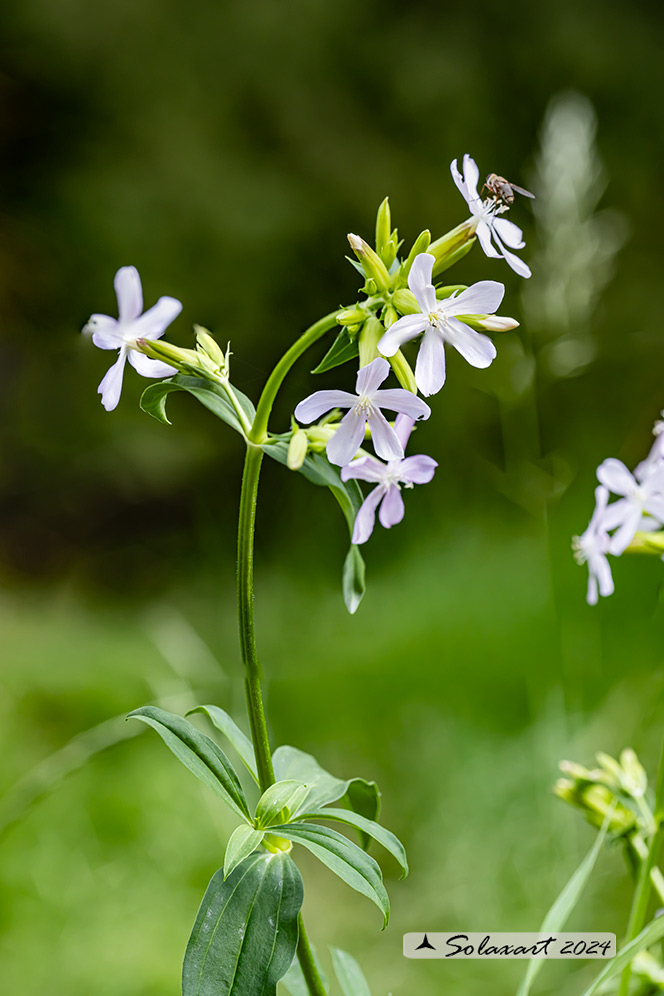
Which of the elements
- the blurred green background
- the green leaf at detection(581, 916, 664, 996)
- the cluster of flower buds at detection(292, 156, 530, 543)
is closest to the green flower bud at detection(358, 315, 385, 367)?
the cluster of flower buds at detection(292, 156, 530, 543)

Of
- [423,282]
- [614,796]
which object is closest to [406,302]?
[423,282]

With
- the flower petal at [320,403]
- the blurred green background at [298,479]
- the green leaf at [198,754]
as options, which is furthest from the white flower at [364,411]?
the blurred green background at [298,479]

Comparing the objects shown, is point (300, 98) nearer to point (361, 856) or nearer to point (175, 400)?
point (175, 400)

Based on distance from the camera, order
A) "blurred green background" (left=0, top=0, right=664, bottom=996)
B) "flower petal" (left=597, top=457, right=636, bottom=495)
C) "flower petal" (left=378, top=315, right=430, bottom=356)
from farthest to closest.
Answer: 1. "blurred green background" (left=0, top=0, right=664, bottom=996)
2. "flower petal" (left=597, top=457, right=636, bottom=495)
3. "flower petal" (left=378, top=315, right=430, bottom=356)

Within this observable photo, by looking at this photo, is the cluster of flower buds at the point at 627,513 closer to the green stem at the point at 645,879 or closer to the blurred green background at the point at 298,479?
the green stem at the point at 645,879

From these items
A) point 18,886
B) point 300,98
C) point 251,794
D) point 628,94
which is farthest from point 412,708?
point 628,94

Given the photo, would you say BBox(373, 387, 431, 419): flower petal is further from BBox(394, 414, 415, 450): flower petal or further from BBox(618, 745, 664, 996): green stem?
BBox(618, 745, 664, 996): green stem
